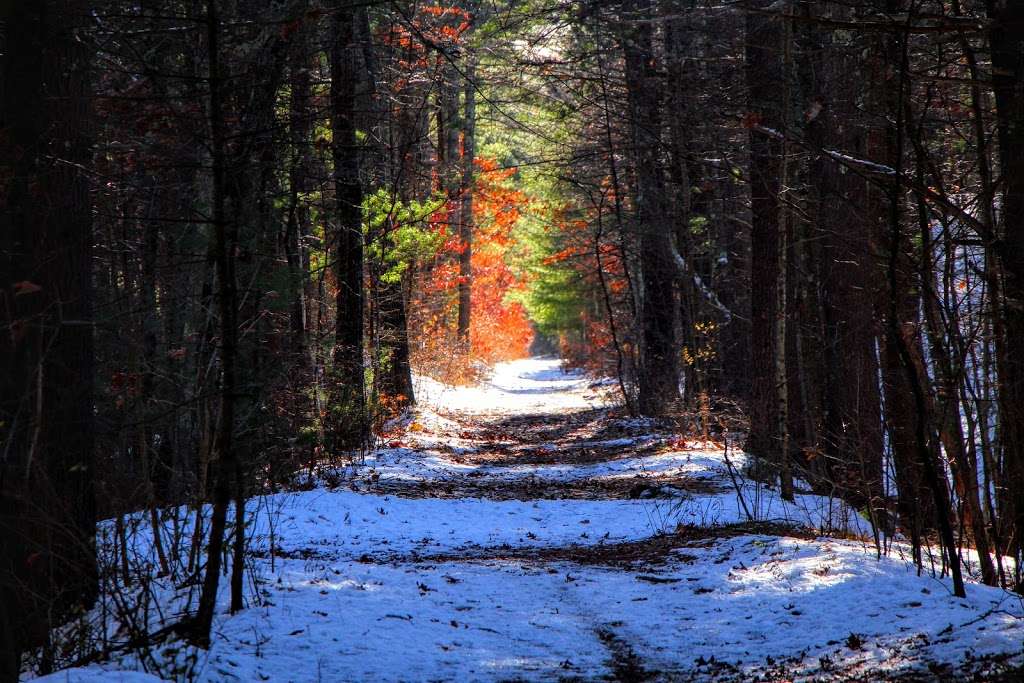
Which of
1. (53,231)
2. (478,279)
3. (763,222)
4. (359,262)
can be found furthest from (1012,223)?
(478,279)

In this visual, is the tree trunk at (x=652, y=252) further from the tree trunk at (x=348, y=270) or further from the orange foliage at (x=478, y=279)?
the tree trunk at (x=348, y=270)

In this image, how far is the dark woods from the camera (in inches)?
209

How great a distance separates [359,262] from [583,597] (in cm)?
937

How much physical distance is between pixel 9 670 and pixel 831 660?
4.05m

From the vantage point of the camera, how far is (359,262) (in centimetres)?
1521

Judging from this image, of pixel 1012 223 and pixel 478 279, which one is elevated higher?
pixel 478 279

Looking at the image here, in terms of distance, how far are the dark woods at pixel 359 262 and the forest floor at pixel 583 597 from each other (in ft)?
1.37

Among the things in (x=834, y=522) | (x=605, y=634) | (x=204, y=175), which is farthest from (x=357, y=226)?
(x=605, y=634)

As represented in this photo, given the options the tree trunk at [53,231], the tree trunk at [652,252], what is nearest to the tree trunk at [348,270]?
the tree trunk at [652,252]

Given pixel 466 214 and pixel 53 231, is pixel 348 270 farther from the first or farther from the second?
pixel 466 214

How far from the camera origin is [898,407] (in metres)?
8.72

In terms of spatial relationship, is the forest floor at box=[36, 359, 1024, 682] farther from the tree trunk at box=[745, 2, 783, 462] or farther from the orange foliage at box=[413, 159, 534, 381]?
the orange foliage at box=[413, 159, 534, 381]

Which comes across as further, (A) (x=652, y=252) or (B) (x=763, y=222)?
(A) (x=652, y=252)

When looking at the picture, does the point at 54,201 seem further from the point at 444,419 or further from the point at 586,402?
the point at 586,402
